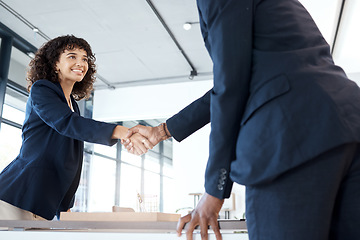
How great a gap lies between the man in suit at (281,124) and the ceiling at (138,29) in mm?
4331

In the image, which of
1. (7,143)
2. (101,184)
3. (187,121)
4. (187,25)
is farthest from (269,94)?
(101,184)

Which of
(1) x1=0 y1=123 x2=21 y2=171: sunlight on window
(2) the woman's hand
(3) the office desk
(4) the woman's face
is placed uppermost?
(1) x1=0 y1=123 x2=21 y2=171: sunlight on window

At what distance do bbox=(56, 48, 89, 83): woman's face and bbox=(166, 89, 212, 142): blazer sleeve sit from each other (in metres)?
0.83

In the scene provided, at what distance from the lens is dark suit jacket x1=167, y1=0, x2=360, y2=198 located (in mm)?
669

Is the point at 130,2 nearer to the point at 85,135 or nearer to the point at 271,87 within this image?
the point at 85,135

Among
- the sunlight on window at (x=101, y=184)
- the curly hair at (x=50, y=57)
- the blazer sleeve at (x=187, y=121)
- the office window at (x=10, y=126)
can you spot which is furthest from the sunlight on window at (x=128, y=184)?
the blazer sleeve at (x=187, y=121)

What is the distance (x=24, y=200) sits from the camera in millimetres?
1469

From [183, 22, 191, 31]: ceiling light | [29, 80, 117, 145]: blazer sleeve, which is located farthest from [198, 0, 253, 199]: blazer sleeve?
[183, 22, 191, 31]: ceiling light

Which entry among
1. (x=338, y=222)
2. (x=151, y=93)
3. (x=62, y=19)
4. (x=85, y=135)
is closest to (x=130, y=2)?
(x=62, y=19)

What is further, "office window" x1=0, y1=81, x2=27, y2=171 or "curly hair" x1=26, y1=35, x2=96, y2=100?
"office window" x1=0, y1=81, x2=27, y2=171

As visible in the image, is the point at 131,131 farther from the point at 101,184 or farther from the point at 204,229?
the point at 101,184

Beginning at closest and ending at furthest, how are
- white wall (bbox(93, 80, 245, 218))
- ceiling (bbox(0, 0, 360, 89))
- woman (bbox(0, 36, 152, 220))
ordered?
1. woman (bbox(0, 36, 152, 220))
2. ceiling (bbox(0, 0, 360, 89))
3. white wall (bbox(93, 80, 245, 218))

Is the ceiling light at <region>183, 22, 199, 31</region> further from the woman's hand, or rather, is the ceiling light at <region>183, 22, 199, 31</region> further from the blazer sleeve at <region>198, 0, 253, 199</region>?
the blazer sleeve at <region>198, 0, 253, 199</region>

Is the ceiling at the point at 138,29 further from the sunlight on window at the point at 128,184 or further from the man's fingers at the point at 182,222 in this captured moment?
the man's fingers at the point at 182,222
